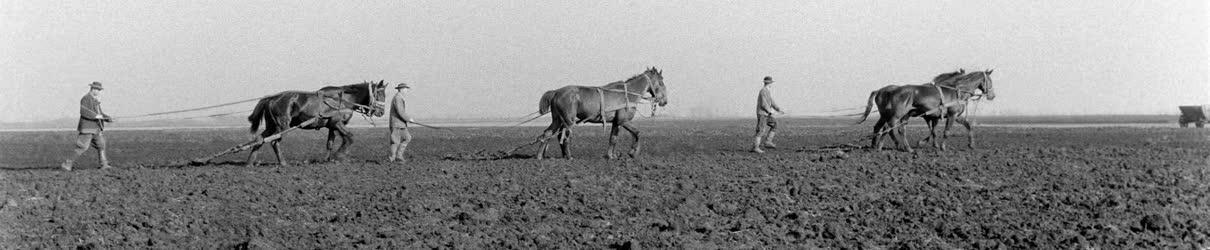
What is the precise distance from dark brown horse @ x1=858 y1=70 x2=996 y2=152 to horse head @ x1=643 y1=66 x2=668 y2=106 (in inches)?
158

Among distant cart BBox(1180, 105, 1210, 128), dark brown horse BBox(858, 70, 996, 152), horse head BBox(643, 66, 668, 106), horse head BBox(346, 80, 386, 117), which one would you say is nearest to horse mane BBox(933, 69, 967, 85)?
dark brown horse BBox(858, 70, 996, 152)

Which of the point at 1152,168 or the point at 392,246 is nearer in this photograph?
the point at 392,246

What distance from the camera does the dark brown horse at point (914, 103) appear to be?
1697cm

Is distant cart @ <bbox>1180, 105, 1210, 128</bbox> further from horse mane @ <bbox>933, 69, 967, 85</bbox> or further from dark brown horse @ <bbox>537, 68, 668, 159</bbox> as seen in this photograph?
dark brown horse @ <bbox>537, 68, 668, 159</bbox>

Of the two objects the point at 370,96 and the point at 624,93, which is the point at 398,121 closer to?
the point at 370,96

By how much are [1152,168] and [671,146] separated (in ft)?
32.9

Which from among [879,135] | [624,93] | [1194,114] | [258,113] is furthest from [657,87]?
[1194,114]

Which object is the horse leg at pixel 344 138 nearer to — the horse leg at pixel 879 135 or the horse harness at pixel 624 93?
the horse harness at pixel 624 93

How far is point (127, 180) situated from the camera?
12.1 m

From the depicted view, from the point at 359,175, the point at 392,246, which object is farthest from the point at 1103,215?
the point at 359,175

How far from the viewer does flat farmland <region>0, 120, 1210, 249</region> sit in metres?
8.34

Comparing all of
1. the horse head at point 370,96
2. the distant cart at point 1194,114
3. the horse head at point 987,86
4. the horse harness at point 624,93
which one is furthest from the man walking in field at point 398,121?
the distant cart at point 1194,114

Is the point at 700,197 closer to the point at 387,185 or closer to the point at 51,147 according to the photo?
the point at 387,185

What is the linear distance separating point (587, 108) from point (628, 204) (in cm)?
512
